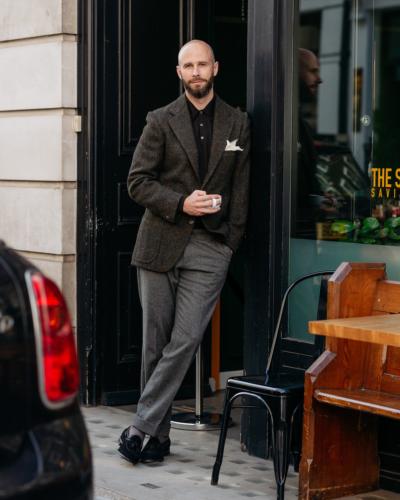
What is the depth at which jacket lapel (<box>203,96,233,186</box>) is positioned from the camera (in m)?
6.57

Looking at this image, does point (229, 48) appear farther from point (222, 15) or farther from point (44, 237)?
point (44, 237)

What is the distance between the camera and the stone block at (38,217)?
326 inches

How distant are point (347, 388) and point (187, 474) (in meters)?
1.09

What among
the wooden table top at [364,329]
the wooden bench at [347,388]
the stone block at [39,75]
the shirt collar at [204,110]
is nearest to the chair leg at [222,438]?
the wooden bench at [347,388]

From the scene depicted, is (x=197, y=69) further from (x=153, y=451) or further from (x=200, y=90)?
(x=153, y=451)

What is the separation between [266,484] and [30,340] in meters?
2.82

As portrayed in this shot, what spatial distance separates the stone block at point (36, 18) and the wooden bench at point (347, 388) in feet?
10.9

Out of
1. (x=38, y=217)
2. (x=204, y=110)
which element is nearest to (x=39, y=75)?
(x=38, y=217)

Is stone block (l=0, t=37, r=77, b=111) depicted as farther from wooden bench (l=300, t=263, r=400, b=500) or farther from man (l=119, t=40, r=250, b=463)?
wooden bench (l=300, t=263, r=400, b=500)

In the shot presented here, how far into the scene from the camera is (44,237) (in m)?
8.49

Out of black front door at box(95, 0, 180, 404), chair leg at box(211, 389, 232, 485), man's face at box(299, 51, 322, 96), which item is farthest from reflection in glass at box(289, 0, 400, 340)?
black front door at box(95, 0, 180, 404)

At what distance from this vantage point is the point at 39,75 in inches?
335

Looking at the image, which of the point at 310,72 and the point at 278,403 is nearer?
the point at 278,403

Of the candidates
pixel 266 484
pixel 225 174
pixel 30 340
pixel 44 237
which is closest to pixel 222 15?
pixel 44 237
